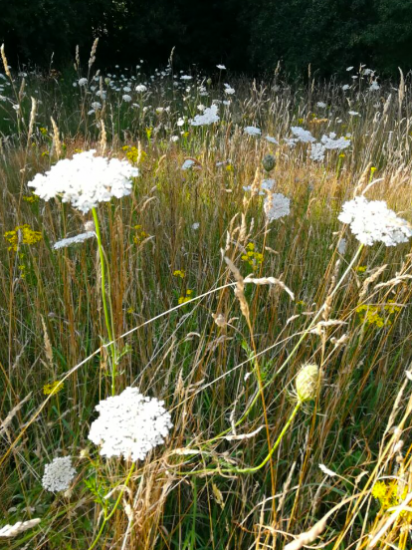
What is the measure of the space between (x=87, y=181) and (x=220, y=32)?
1446 centimetres

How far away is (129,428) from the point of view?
79cm

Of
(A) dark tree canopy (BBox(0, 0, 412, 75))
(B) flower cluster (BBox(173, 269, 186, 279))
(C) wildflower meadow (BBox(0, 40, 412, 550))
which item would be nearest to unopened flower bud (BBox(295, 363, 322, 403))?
(C) wildflower meadow (BBox(0, 40, 412, 550))

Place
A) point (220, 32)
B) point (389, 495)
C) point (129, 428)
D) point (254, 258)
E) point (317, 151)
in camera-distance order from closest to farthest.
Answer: point (129, 428) < point (389, 495) < point (254, 258) < point (317, 151) < point (220, 32)

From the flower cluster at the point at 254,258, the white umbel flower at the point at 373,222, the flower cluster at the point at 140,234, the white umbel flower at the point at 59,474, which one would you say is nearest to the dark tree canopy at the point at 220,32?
the flower cluster at the point at 140,234

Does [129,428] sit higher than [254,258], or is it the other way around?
[129,428]

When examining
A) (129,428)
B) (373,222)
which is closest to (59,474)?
(129,428)

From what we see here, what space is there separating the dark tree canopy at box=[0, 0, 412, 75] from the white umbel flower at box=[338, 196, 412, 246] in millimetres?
8597

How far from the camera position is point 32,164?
119 inches

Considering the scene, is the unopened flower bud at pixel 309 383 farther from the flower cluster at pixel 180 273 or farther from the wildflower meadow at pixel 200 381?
the flower cluster at pixel 180 273

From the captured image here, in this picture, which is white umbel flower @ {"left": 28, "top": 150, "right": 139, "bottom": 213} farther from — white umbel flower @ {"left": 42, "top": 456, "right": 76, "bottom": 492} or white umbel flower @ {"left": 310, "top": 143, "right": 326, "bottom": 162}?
white umbel flower @ {"left": 310, "top": 143, "right": 326, "bottom": 162}

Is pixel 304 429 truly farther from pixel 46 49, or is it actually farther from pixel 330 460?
pixel 46 49

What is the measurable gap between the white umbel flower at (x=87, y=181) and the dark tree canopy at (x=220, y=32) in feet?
29.2

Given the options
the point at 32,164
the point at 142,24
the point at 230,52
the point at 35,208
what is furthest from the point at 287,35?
the point at 35,208

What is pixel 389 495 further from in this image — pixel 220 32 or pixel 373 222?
pixel 220 32
